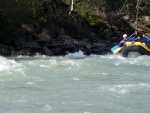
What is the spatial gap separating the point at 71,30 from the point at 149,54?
303 inches

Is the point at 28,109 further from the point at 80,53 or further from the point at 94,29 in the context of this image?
the point at 94,29

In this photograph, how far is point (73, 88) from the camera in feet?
32.5

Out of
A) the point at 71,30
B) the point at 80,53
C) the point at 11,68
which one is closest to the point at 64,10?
the point at 71,30

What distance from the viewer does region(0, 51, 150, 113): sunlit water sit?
8023 mm

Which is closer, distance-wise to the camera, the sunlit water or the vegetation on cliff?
the sunlit water

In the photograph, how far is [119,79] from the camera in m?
11.4

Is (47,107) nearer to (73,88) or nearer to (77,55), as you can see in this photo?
(73,88)

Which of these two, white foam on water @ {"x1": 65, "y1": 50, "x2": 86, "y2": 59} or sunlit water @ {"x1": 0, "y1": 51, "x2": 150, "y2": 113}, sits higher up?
white foam on water @ {"x1": 65, "y1": 50, "x2": 86, "y2": 59}

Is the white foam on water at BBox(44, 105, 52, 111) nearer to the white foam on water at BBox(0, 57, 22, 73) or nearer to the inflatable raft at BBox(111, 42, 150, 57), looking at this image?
the white foam on water at BBox(0, 57, 22, 73)

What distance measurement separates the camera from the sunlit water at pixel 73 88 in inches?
316

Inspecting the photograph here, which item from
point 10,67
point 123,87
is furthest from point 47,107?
point 10,67

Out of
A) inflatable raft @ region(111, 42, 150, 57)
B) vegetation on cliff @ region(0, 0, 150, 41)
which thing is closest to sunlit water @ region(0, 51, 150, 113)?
inflatable raft @ region(111, 42, 150, 57)

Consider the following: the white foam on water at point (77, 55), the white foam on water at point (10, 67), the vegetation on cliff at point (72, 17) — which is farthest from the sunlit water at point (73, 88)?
the vegetation on cliff at point (72, 17)

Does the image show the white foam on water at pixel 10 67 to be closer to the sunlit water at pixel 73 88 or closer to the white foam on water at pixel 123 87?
the sunlit water at pixel 73 88
